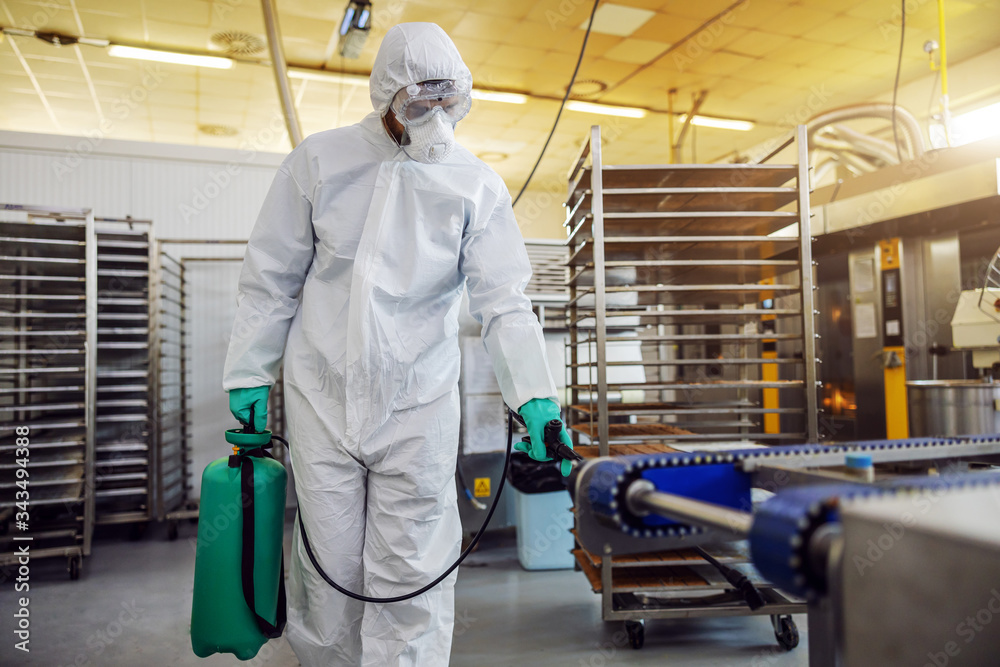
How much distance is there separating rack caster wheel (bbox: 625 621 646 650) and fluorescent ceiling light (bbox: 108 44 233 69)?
5.52 meters

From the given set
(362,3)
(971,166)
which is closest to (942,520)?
(971,166)

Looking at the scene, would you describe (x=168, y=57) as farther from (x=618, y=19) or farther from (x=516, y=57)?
(x=618, y=19)

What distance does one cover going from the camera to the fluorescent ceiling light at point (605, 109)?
671cm

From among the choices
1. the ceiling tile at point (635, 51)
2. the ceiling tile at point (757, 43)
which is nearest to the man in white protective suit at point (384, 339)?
the ceiling tile at point (635, 51)

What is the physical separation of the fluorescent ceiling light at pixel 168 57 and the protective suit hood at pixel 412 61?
4628 millimetres

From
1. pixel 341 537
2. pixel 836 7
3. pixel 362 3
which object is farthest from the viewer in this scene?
pixel 836 7

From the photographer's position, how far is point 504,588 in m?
3.20

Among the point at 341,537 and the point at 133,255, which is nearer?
the point at 341,537

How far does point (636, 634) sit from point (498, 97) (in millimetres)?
5407

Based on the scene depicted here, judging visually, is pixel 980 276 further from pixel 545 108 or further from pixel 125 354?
pixel 125 354

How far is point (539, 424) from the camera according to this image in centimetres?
163

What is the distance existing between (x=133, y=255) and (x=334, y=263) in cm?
310

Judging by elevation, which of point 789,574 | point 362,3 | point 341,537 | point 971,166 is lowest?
point 341,537

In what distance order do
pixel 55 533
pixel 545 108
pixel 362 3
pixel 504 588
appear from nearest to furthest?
1. pixel 504 588
2. pixel 55 533
3. pixel 362 3
4. pixel 545 108
